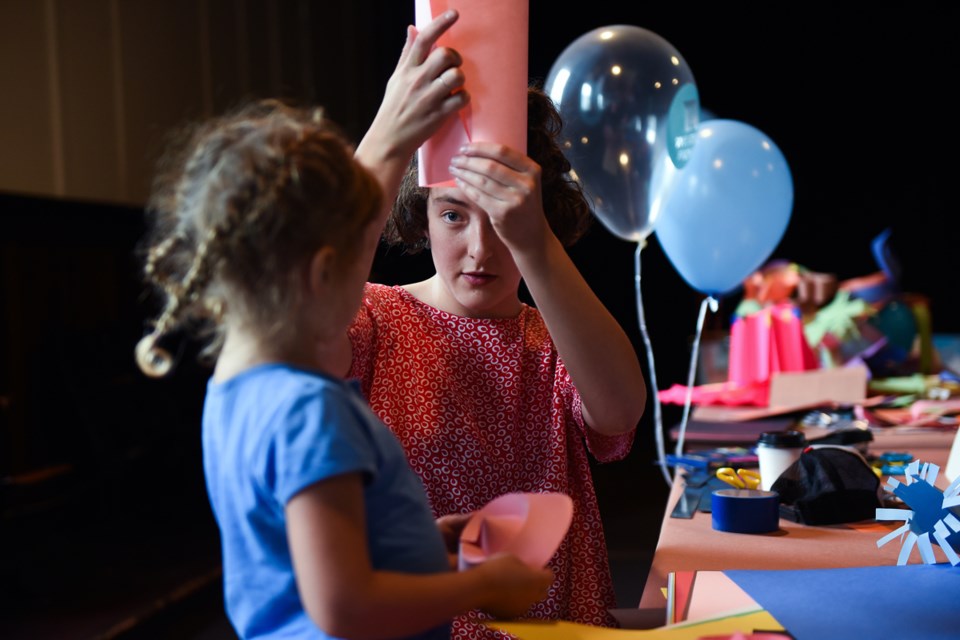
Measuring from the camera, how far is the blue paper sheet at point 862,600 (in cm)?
95

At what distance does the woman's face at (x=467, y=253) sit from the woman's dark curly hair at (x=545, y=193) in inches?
2.7

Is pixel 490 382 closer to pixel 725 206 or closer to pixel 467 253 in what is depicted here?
pixel 467 253

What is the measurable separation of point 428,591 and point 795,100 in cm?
670

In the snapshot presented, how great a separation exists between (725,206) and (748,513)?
1.21 m

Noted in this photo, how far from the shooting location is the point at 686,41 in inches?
265

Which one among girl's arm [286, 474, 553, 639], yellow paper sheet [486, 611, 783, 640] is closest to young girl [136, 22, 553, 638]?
girl's arm [286, 474, 553, 639]

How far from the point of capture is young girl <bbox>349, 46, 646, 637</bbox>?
1249 millimetres

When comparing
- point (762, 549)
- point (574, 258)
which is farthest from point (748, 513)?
point (574, 258)

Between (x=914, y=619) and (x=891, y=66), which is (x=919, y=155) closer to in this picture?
(x=891, y=66)

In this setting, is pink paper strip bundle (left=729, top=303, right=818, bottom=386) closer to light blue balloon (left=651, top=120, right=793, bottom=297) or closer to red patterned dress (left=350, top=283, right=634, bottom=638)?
light blue balloon (left=651, top=120, right=793, bottom=297)

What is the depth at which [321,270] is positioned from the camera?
729mm

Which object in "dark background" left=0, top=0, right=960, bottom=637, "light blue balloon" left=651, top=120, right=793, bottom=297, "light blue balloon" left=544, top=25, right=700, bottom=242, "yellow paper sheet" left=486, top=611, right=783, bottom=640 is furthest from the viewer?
"dark background" left=0, top=0, right=960, bottom=637

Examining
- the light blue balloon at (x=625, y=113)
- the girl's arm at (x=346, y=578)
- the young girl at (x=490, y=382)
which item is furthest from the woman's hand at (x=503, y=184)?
the light blue balloon at (x=625, y=113)

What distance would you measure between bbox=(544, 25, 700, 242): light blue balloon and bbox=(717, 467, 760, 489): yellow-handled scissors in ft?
2.44
